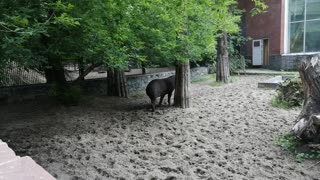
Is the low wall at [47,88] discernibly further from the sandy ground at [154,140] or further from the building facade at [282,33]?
the building facade at [282,33]

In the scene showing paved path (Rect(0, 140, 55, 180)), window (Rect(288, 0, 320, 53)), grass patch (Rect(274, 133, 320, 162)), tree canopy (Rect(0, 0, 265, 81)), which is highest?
window (Rect(288, 0, 320, 53))

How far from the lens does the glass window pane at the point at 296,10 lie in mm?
15102

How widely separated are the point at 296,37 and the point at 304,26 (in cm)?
A: 71

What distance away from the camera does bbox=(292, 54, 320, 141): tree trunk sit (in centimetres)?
429

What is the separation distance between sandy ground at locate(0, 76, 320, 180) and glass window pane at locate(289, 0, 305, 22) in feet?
30.9

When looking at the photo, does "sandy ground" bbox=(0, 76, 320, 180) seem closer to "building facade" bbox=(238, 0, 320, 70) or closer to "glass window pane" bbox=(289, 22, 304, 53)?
"building facade" bbox=(238, 0, 320, 70)

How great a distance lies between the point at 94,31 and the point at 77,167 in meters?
2.00

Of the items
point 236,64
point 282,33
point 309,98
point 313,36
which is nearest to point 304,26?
point 313,36

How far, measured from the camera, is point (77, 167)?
3.79 metres

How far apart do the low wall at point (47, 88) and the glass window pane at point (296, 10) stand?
25.9ft

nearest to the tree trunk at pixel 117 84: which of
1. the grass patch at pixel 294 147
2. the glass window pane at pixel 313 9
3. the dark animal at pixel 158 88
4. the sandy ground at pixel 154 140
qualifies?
the sandy ground at pixel 154 140

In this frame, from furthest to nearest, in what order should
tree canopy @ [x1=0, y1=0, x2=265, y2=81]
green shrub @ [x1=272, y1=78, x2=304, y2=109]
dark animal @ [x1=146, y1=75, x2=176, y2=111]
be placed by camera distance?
green shrub @ [x1=272, y1=78, x2=304, y2=109] → dark animal @ [x1=146, y1=75, x2=176, y2=111] → tree canopy @ [x1=0, y1=0, x2=265, y2=81]

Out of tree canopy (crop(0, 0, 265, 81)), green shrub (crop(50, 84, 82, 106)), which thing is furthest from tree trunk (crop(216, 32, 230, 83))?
green shrub (crop(50, 84, 82, 106))

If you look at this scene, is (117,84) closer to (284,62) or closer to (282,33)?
(284,62)
